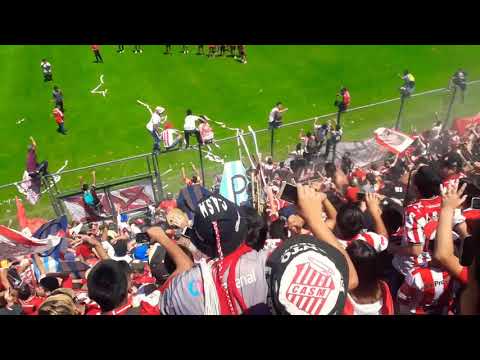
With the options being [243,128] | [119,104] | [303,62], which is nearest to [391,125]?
[243,128]

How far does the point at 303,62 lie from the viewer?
773 inches

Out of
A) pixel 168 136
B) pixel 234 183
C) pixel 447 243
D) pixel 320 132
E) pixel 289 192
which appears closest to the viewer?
pixel 447 243

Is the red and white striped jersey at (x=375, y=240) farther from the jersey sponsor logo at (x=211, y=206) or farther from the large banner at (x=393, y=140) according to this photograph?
the large banner at (x=393, y=140)

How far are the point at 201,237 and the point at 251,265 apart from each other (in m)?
0.43

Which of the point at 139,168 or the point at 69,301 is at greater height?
the point at 69,301

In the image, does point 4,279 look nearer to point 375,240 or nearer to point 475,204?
point 375,240

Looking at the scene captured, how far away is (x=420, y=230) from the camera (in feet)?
13.9

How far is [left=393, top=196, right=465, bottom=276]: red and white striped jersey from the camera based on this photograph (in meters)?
4.13

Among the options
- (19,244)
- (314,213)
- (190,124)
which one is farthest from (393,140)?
(19,244)

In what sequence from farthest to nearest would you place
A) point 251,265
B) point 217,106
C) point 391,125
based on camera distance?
point 217,106
point 391,125
point 251,265

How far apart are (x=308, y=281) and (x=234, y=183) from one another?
663 centimetres

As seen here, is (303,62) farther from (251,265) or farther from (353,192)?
(251,265)

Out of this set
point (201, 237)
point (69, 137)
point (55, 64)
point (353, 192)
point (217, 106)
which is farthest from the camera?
point (55, 64)

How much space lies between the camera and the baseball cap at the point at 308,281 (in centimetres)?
210
